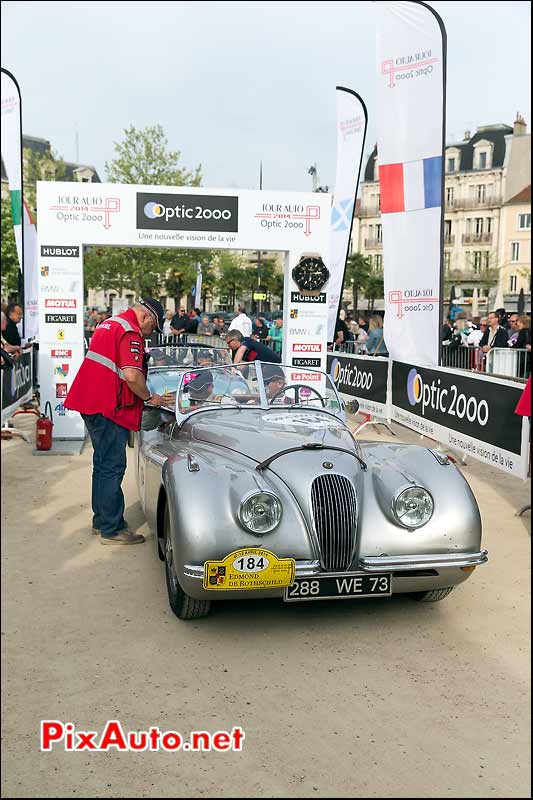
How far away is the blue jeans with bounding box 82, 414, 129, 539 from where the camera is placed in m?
6.04

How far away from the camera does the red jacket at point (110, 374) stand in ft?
19.6

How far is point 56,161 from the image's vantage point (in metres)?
38.4

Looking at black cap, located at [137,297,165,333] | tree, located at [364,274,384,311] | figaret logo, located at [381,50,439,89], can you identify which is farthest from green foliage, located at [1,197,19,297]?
black cap, located at [137,297,165,333]

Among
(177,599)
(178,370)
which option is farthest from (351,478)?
(178,370)

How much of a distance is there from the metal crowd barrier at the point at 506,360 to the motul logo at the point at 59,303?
8.12m

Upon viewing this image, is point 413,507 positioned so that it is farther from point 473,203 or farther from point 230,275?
point 473,203

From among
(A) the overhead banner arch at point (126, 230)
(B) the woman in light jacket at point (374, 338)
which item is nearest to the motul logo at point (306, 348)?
(A) the overhead banner arch at point (126, 230)

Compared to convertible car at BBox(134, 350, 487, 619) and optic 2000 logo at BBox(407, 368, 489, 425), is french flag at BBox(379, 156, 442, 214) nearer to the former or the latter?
optic 2000 logo at BBox(407, 368, 489, 425)

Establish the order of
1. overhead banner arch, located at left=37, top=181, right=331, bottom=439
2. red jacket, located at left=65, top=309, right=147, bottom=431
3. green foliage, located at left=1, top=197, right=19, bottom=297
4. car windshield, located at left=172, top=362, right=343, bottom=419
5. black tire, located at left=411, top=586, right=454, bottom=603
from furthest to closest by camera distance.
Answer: green foliage, located at left=1, top=197, right=19, bottom=297 < overhead banner arch, located at left=37, top=181, right=331, bottom=439 < red jacket, located at left=65, top=309, right=147, bottom=431 < car windshield, located at left=172, top=362, right=343, bottom=419 < black tire, located at left=411, top=586, right=454, bottom=603

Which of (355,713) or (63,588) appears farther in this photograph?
(63,588)

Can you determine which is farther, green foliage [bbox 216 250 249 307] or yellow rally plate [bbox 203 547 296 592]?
green foliage [bbox 216 250 249 307]

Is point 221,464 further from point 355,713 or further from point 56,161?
point 56,161

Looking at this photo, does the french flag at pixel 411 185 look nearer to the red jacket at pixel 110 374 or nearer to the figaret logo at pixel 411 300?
the figaret logo at pixel 411 300

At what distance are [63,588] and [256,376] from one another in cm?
220
